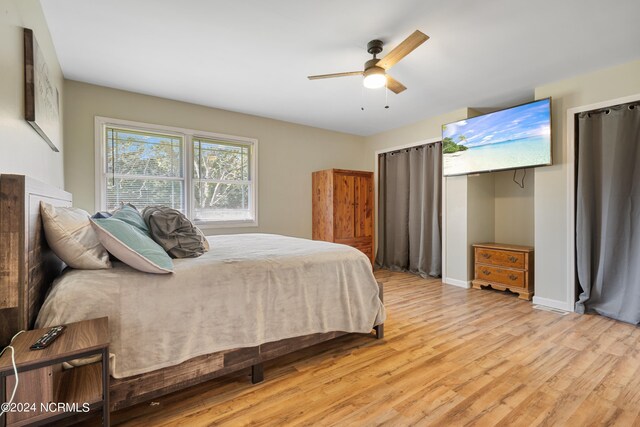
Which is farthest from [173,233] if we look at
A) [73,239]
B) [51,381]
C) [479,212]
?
[479,212]

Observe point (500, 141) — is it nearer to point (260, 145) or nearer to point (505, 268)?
point (505, 268)

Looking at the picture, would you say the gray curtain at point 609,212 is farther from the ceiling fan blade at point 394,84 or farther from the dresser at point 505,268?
the ceiling fan blade at point 394,84

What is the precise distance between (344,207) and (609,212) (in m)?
3.13

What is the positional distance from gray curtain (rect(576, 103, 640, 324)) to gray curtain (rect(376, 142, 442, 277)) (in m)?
1.75

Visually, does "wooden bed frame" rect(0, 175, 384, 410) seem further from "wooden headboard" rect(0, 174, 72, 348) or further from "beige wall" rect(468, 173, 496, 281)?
"beige wall" rect(468, 173, 496, 281)

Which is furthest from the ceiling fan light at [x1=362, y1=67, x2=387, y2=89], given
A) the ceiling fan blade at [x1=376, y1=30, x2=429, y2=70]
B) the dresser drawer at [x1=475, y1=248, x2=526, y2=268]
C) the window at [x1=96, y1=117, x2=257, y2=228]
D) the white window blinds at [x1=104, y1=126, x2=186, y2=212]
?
the dresser drawer at [x1=475, y1=248, x2=526, y2=268]

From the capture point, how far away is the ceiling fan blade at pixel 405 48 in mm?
2041

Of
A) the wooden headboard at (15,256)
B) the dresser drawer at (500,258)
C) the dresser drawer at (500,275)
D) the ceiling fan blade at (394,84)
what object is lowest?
the dresser drawer at (500,275)

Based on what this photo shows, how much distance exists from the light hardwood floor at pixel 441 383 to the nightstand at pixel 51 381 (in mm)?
511

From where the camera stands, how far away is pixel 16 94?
159 centimetres

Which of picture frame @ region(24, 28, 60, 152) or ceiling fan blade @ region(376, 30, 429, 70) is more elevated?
ceiling fan blade @ region(376, 30, 429, 70)

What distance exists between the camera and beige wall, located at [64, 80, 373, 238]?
131 inches

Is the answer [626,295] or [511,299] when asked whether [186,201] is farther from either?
[626,295]

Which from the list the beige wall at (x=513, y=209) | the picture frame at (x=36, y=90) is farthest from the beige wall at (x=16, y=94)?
the beige wall at (x=513, y=209)
